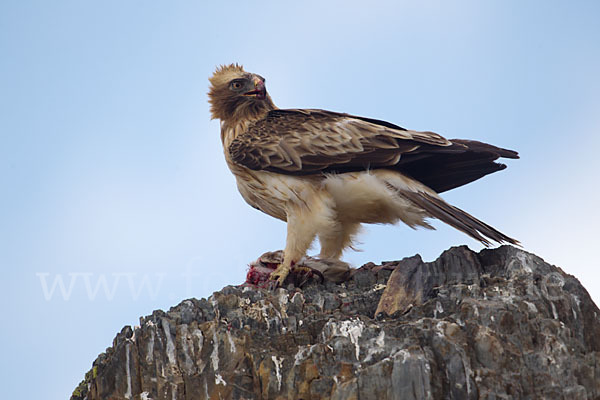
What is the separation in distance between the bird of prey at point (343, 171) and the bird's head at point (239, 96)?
17.3 inches

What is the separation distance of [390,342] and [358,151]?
364cm

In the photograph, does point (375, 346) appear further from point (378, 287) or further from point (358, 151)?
point (358, 151)

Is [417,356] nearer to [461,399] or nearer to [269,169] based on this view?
[461,399]

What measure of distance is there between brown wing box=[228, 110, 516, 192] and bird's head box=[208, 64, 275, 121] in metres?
0.51

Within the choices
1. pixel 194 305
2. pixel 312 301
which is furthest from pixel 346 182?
pixel 194 305

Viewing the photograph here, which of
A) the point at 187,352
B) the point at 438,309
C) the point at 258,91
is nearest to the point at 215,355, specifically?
the point at 187,352

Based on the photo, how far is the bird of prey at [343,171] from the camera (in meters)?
10.5

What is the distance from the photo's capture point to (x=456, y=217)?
384 inches

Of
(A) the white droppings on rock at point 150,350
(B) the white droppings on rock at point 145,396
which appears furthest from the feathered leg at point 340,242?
(B) the white droppings on rock at point 145,396

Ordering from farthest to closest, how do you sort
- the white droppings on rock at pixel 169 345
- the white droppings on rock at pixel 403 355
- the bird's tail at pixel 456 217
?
the bird's tail at pixel 456 217 < the white droppings on rock at pixel 169 345 < the white droppings on rock at pixel 403 355

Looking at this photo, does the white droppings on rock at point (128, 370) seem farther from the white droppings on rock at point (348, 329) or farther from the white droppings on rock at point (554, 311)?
the white droppings on rock at point (554, 311)

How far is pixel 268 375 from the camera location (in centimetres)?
776

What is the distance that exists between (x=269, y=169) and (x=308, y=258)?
1281mm

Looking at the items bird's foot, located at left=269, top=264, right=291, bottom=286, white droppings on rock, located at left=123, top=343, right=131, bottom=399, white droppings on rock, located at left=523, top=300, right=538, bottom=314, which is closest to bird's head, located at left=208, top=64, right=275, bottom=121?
bird's foot, located at left=269, top=264, right=291, bottom=286
